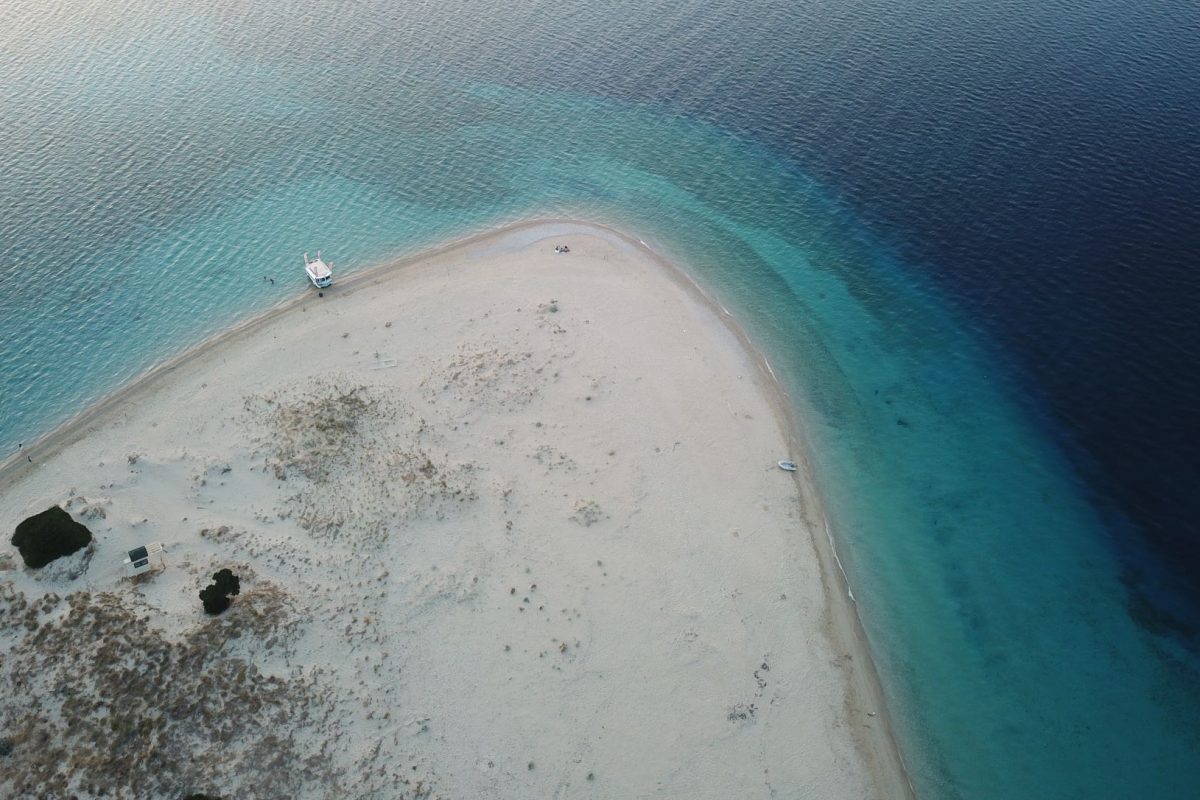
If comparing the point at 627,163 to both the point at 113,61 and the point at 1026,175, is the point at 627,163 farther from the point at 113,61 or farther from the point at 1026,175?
the point at 113,61

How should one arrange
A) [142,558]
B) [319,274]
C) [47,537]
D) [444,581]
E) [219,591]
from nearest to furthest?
[219,591]
[47,537]
[142,558]
[444,581]
[319,274]

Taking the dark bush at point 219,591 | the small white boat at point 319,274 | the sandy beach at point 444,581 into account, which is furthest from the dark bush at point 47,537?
the small white boat at point 319,274

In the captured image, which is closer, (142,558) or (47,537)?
(47,537)

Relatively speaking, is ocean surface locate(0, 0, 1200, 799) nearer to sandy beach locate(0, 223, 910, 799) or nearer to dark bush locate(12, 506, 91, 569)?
sandy beach locate(0, 223, 910, 799)

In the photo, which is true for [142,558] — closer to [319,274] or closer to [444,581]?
[444,581]

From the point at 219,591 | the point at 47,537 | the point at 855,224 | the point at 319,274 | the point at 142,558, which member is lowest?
the point at 219,591

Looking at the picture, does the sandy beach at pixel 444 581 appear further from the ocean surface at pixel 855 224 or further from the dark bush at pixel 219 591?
the ocean surface at pixel 855 224

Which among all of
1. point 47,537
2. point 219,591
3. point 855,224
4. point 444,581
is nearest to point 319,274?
point 47,537

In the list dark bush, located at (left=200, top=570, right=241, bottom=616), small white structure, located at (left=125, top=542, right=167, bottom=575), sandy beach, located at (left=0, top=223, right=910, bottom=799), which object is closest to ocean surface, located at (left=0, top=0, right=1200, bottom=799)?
sandy beach, located at (left=0, top=223, right=910, bottom=799)

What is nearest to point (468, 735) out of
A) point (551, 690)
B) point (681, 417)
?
point (551, 690)
